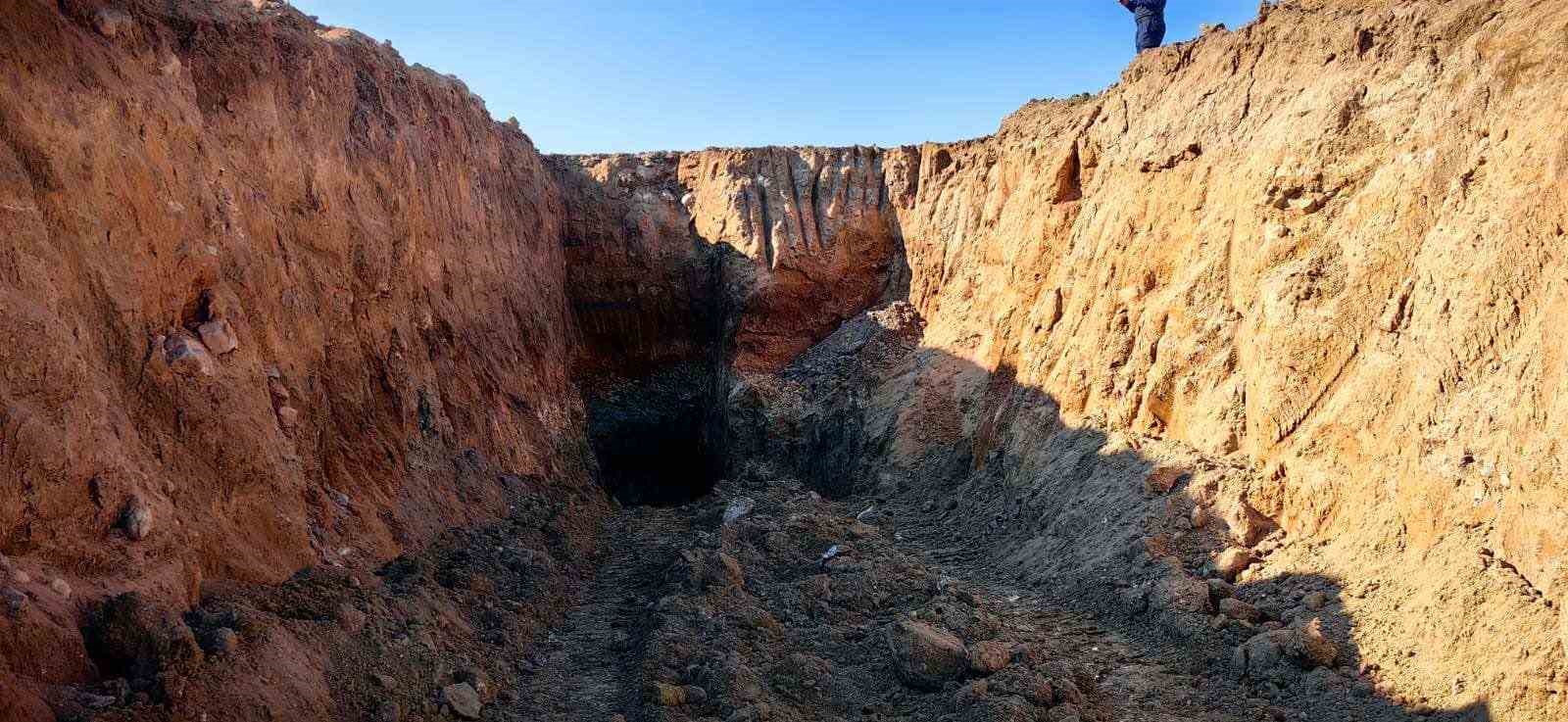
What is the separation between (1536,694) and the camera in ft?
20.3

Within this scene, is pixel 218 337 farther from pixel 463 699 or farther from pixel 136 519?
pixel 463 699

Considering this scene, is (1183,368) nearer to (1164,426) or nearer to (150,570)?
(1164,426)

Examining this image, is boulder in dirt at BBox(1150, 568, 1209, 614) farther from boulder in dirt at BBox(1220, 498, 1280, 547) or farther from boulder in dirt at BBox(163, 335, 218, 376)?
boulder in dirt at BBox(163, 335, 218, 376)

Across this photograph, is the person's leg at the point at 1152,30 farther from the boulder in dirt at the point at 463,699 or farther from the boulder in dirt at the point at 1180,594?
the boulder in dirt at the point at 463,699

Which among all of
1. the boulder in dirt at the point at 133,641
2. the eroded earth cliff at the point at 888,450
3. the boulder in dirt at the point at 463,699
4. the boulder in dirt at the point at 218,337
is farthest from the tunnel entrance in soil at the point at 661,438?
the boulder in dirt at the point at 133,641

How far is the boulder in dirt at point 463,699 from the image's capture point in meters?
7.46

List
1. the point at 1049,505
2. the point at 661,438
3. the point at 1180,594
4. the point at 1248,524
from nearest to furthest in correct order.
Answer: the point at 1180,594, the point at 1248,524, the point at 1049,505, the point at 661,438

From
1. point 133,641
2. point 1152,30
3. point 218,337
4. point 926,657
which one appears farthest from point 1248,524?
point 1152,30

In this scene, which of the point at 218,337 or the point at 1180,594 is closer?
the point at 218,337

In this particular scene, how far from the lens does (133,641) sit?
19.8 ft

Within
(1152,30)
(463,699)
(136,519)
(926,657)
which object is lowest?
(463,699)

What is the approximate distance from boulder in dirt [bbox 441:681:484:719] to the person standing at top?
574 inches

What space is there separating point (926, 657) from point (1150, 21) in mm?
12789

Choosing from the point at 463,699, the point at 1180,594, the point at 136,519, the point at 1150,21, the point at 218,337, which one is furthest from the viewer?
the point at 1150,21
